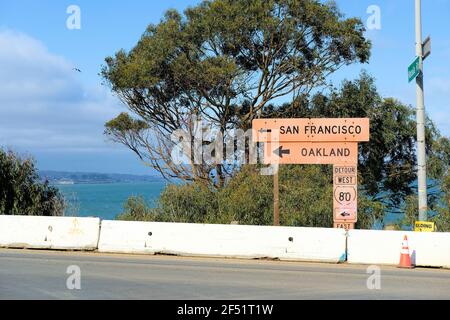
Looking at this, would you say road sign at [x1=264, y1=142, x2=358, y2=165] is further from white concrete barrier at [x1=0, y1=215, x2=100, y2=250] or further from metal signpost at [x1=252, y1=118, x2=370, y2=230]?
white concrete barrier at [x1=0, y1=215, x2=100, y2=250]

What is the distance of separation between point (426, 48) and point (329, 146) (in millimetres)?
3410

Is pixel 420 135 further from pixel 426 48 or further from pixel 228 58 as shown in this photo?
pixel 228 58

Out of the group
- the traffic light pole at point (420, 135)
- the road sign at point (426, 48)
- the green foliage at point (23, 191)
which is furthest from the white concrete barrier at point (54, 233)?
the road sign at point (426, 48)

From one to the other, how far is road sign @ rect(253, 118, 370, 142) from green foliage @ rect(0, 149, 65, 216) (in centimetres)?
983

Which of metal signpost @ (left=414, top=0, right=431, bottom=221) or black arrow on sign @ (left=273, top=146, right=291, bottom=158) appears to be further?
black arrow on sign @ (left=273, top=146, right=291, bottom=158)

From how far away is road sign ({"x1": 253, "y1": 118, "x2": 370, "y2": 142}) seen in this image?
49.8ft

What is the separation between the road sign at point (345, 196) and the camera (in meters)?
14.9

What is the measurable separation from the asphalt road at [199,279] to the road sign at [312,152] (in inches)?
126

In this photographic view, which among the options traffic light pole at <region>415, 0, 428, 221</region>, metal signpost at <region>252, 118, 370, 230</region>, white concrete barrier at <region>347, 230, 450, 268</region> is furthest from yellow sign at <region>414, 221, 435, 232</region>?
metal signpost at <region>252, 118, 370, 230</region>

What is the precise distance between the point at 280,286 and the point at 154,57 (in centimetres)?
1691
